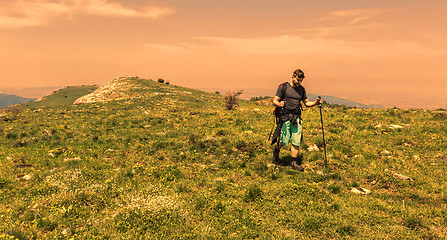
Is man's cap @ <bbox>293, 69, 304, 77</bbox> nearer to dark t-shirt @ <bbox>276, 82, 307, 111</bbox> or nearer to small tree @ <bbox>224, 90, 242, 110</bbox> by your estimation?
dark t-shirt @ <bbox>276, 82, 307, 111</bbox>

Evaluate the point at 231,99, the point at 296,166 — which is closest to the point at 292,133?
the point at 296,166

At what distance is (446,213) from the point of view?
676cm

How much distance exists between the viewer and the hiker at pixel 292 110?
1009 centimetres

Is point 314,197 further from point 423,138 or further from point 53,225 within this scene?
point 423,138

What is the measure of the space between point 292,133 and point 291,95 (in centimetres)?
178

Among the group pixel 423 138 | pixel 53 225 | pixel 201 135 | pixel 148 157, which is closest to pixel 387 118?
pixel 423 138

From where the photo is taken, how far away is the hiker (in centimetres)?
1009

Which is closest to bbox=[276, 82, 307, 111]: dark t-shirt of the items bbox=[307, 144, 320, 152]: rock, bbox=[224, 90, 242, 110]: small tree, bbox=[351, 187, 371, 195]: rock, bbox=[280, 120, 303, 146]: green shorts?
bbox=[280, 120, 303, 146]: green shorts

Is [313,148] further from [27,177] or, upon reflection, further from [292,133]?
[27,177]

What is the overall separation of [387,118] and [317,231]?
1493cm

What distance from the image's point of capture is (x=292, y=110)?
10164mm

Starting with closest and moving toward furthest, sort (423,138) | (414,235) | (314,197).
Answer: (414,235), (314,197), (423,138)

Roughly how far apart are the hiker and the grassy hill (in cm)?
138

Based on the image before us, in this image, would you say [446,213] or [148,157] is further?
[148,157]
